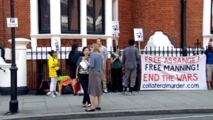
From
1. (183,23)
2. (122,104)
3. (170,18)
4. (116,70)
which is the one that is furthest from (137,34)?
(122,104)

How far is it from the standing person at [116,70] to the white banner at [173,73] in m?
0.94

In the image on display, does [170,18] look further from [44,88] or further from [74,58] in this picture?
[44,88]

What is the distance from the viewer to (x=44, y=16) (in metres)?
14.9

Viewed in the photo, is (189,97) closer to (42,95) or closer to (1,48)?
(42,95)

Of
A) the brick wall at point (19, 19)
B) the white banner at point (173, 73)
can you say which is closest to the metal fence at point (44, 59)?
the white banner at point (173, 73)

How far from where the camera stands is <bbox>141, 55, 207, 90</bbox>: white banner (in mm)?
14055

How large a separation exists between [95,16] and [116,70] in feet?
10.6

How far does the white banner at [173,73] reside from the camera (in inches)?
553

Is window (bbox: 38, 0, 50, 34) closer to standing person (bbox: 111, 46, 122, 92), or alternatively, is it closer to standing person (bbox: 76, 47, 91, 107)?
standing person (bbox: 111, 46, 122, 92)

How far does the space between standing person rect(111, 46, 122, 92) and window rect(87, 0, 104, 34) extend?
2.18m

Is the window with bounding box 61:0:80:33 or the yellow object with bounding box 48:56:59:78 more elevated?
the window with bounding box 61:0:80:33

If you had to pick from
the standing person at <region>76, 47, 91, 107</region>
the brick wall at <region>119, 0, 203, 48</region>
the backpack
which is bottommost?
the backpack

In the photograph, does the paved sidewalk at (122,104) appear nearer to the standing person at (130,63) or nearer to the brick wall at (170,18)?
the standing person at (130,63)

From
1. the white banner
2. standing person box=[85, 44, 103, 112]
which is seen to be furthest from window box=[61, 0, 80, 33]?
standing person box=[85, 44, 103, 112]
